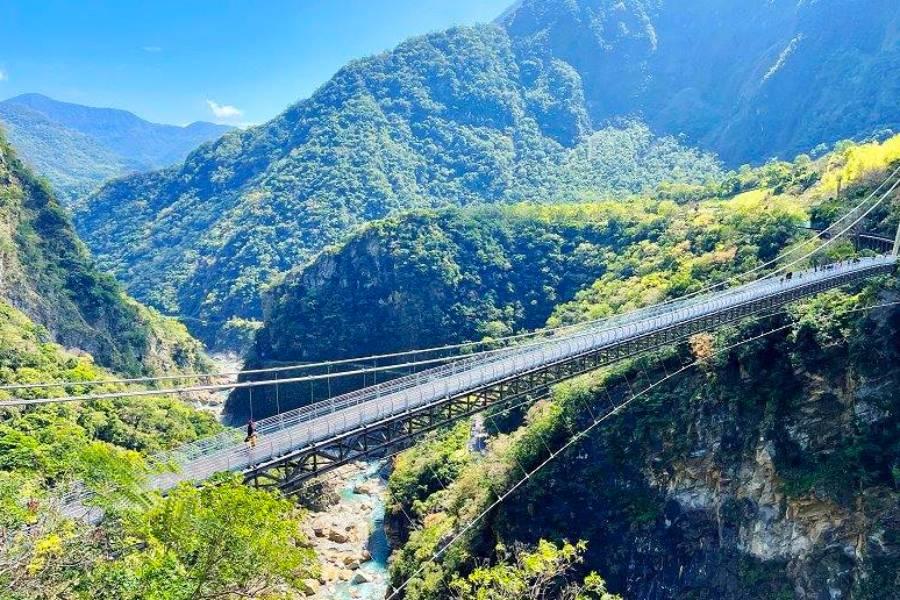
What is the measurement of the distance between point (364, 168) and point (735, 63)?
84918mm

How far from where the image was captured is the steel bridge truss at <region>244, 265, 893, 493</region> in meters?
18.4

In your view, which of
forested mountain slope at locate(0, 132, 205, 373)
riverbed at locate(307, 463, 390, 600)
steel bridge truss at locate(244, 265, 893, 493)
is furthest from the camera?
forested mountain slope at locate(0, 132, 205, 373)

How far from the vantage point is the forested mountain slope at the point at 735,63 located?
108438 mm

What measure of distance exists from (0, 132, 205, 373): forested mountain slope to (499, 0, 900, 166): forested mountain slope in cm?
9880

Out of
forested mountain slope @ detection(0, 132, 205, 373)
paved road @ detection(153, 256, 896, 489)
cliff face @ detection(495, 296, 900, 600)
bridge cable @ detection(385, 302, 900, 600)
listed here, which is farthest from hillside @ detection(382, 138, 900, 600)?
forested mountain slope @ detection(0, 132, 205, 373)

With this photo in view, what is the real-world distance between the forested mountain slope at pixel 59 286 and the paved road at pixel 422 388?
33149 mm

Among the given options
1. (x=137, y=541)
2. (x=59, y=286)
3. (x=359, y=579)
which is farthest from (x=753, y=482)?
(x=59, y=286)

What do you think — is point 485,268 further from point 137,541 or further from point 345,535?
point 137,541

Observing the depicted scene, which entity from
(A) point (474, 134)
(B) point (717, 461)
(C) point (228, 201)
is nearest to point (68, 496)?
(B) point (717, 461)

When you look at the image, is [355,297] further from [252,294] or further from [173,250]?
[173,250]

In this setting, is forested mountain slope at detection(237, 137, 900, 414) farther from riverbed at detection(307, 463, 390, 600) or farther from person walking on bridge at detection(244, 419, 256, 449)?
person walking on bridge at detection(244, 419, 256, 449)

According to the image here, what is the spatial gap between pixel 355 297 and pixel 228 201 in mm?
82797

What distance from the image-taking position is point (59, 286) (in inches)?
2024

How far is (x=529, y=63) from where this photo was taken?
555ft
